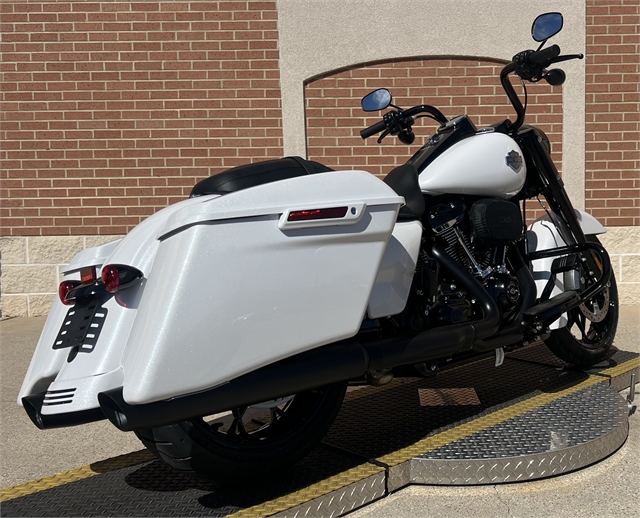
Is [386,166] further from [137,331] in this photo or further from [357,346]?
[137,331]

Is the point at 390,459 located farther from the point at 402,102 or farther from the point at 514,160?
the point at 402,102

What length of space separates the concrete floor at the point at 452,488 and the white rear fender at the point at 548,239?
0.79 metres

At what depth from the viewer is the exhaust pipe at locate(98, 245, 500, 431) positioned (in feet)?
6.25

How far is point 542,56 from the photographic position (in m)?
3.02

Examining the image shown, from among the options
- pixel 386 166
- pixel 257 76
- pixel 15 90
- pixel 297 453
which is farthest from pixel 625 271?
pixel 15 90

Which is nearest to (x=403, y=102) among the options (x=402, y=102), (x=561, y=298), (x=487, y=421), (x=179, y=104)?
(x=402, y=102)

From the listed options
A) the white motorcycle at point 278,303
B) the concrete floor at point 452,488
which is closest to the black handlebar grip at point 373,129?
the white motorcycle at point 278,303

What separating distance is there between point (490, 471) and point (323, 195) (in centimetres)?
124

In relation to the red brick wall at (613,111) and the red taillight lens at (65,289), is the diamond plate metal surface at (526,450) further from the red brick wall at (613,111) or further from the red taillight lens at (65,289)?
the red brick wall at (613,111)

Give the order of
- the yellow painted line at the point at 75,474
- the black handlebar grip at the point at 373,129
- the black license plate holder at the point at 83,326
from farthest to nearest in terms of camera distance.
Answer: the black handlebar grip at the point at 373,129
the yellow painted line at the point at 75,474
the black license plate holder at the point at 83,326

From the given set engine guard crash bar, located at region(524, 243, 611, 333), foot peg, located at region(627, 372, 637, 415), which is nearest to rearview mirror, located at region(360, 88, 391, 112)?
engine guard crash bar, located at region(524, 243, 611, 333)

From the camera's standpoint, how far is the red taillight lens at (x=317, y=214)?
2.07 metres

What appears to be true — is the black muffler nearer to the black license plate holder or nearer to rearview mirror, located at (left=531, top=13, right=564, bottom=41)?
the black license plate holder

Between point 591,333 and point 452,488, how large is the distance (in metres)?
1.74
